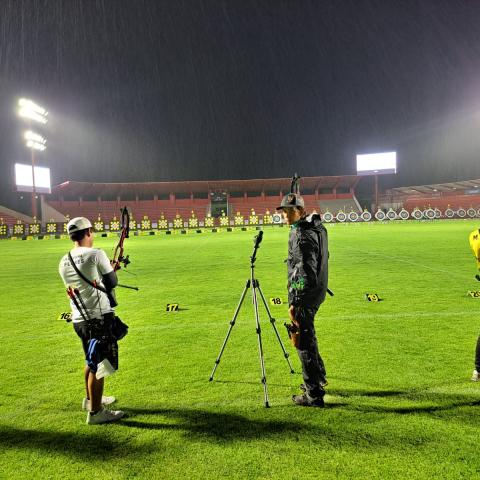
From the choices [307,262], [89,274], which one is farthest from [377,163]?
[89,274]

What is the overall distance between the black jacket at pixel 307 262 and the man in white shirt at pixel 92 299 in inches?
75.0

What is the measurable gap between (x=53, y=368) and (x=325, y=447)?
4080 mm

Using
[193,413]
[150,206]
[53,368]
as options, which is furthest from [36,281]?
[150,206]

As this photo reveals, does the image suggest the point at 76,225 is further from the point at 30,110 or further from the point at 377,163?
the point at 377,163

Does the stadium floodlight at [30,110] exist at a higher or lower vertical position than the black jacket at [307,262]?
higher

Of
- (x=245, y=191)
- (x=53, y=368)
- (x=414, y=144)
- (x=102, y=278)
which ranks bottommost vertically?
(x=53, y=368)

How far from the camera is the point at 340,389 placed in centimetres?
445

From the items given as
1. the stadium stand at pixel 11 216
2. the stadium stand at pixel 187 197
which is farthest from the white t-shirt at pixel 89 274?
the stadium stand at pixel 187 197

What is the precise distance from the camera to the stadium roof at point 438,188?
68.8m

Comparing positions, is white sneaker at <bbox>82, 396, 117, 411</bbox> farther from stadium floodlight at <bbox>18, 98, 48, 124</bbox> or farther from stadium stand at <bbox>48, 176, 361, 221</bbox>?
stadium stand at <bbox>48, 176, 361, 221</bbox>

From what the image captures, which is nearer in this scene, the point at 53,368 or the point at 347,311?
the point at 53,368

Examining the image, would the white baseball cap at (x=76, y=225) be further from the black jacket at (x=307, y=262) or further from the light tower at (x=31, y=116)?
the light tower at (x=31, y=116)

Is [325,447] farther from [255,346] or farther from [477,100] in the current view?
[477,100]

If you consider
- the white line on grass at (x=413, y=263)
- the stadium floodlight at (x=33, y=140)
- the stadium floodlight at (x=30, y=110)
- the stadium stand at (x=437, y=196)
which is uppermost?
the stadium floodlight at (x=30, y=110)
